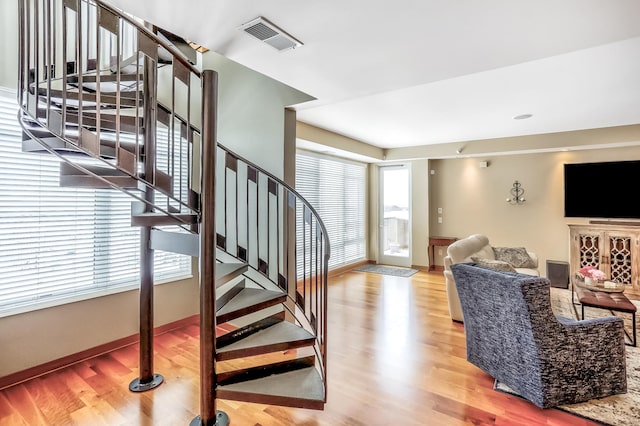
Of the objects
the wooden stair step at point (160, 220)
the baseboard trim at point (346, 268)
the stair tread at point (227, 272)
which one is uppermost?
the wooden stair step at point (160, 220)


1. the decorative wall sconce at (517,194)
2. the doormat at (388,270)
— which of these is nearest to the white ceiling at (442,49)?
the decorative wall sconce at (517,194)

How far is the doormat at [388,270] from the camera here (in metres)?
6.49

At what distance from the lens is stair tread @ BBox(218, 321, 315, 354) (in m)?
2.28

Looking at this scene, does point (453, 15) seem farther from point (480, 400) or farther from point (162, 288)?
point (162, 288)

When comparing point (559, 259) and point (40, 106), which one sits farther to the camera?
point (559, 259)

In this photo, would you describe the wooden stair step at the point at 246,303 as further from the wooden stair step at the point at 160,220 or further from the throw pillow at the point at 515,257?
the throw pillow at the point at 515,257

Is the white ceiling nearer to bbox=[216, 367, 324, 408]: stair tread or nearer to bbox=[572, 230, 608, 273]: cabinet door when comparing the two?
bbox=[572, 230, 608, 273]: cabinet door

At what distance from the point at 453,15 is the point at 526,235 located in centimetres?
546

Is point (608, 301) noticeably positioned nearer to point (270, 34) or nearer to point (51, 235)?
point (270, 34)

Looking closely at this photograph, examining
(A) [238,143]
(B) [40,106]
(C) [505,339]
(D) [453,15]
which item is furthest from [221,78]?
(C) [505,339]

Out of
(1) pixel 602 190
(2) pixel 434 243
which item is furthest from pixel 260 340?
(1) pixel 602 190

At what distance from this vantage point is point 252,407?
2359 mm

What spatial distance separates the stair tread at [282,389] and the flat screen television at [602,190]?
554 centimetres

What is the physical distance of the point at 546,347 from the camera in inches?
86.5
